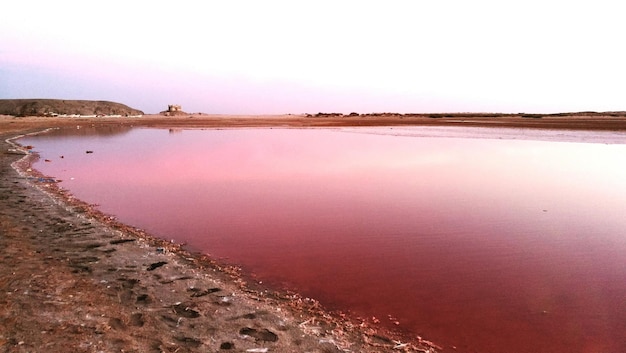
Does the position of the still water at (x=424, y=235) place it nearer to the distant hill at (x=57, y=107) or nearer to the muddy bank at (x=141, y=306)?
the muddy bank at (x=141, y=306)

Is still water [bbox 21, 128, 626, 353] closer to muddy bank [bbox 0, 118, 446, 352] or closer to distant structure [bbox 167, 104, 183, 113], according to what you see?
muddy bank [bbox 0, 118, 446, 352]

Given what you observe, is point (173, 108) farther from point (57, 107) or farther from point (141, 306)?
point (141, 306)

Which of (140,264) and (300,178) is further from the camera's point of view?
(300,178)

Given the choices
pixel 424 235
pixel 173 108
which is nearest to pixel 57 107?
pixel 173 108

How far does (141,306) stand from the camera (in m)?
6.18

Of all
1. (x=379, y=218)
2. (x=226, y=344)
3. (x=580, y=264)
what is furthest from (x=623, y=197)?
(x=226, y=344)

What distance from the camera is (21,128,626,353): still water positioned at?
6254 millimetres

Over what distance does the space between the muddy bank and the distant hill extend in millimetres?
132023

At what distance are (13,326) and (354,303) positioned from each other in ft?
16.1

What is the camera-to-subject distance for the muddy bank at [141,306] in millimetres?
5230

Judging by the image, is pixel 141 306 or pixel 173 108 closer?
pixel 141 306

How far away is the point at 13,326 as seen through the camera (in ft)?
17.4

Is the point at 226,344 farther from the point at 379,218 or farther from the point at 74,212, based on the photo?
the point at 74,212

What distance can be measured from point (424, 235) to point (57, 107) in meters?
145
